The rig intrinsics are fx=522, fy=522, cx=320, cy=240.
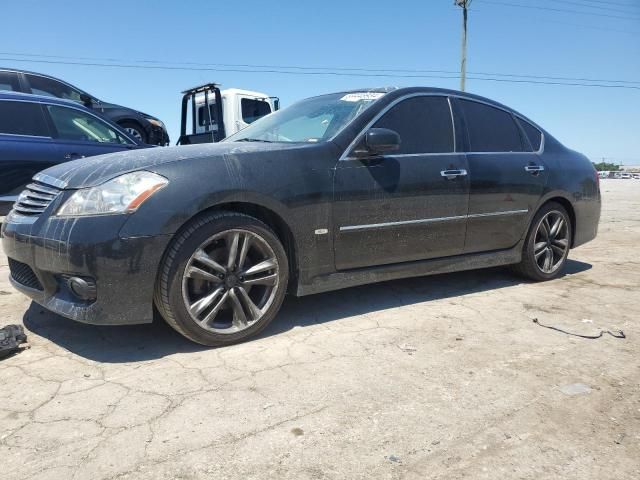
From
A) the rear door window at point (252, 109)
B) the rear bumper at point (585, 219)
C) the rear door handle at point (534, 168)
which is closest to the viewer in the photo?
the rear door handle at point (534, 168)

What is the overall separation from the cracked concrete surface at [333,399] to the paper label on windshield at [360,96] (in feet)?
5.05

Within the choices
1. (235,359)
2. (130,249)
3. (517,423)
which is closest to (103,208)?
(130,249)

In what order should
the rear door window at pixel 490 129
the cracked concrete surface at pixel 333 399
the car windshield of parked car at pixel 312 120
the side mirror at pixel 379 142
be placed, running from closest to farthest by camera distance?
the cracked concrete surface at pixel 333 399, the side mirror at pixel 379 142, the car windshield of parked car at pixel 312 120, the rear door window at pixel 490 129

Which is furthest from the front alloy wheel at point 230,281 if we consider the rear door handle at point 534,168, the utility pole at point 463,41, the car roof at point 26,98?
the utility pole at point 463,41

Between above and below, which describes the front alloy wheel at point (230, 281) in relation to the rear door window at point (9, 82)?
below

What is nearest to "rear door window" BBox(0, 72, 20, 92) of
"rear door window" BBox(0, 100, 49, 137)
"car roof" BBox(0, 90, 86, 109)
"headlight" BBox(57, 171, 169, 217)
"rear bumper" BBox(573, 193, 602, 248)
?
"car roof" BBox(0, 90, 86, 109)

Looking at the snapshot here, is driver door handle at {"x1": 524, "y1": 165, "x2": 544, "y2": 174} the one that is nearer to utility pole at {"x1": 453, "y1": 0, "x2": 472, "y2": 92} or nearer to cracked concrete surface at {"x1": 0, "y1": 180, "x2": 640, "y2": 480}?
cracked concrete surface at {"x1": 0, "y1": 180, "x2": 640, "y2": 480}

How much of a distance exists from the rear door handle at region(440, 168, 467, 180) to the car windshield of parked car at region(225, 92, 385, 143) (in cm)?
74

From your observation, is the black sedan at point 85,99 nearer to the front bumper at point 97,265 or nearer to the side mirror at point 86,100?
the side mirror at point 86,100

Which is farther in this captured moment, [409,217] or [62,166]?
[409,217]

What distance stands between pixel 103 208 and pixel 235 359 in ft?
3.47

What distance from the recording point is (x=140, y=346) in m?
3.02

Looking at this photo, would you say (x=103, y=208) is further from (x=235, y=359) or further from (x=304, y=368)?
(x=304, y=368)

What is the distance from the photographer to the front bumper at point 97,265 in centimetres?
264
